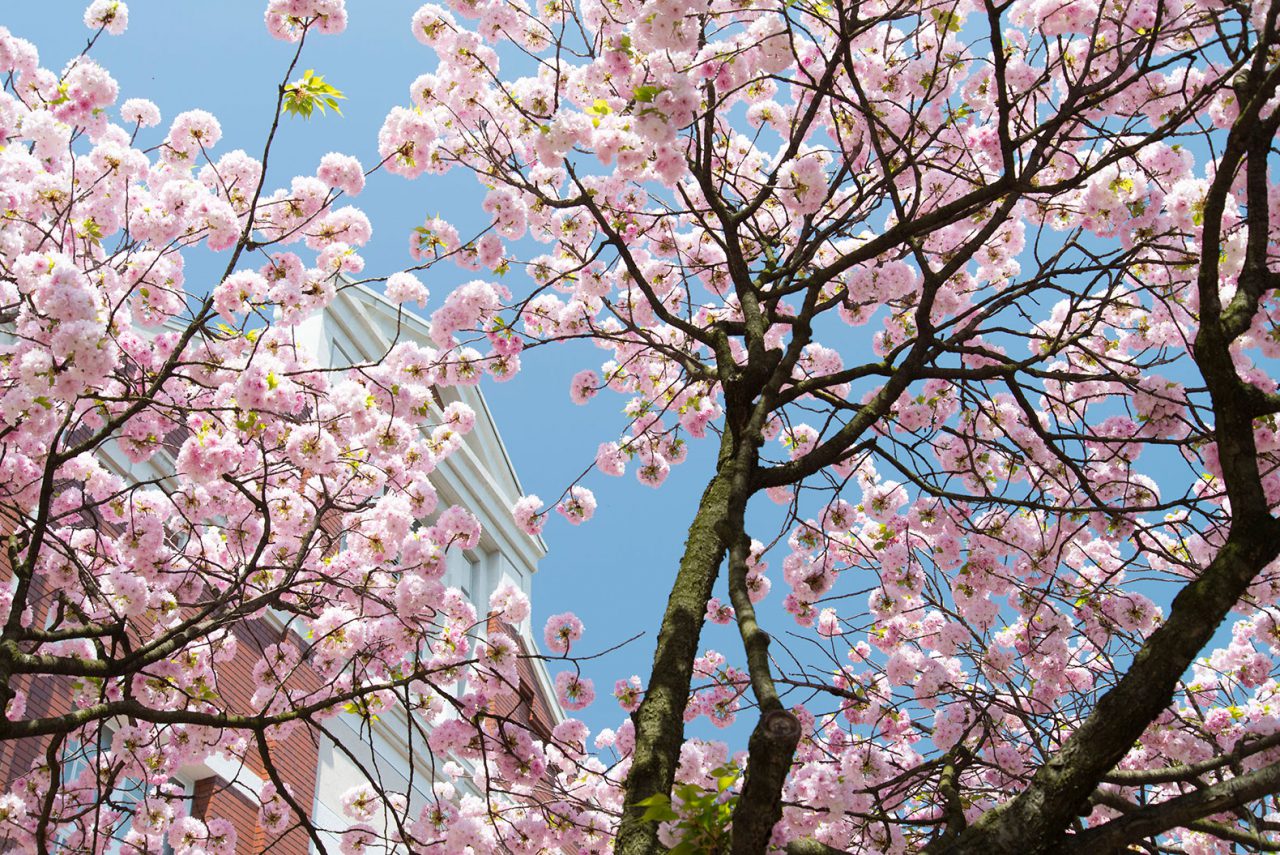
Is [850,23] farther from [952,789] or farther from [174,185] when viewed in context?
[174,185]

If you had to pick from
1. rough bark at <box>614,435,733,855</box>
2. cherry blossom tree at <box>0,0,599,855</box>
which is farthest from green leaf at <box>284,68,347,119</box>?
rough bark at <box>614,435,733,855</box>

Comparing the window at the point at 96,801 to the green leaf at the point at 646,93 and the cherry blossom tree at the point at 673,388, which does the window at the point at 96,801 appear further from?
the green leaf at the point at 646,93

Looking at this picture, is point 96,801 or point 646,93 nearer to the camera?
point 646,93

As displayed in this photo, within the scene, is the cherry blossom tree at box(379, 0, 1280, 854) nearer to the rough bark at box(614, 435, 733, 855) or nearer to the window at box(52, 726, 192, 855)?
the rough bark at box(614, 435, 733, 855)

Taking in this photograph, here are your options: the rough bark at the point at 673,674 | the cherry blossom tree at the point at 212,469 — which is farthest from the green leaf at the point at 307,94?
the rough bark at the point at 673,674

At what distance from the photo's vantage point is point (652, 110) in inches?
176

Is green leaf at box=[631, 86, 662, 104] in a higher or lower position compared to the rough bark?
higher

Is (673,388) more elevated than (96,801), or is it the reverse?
(673,388)

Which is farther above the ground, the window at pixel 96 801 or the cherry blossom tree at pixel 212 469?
the cherry blossom tree at pixel 212 469

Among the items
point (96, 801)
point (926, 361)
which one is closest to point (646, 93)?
point (926, 361)

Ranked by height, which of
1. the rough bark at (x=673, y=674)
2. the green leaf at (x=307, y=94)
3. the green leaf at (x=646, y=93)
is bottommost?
the rough bark at (x=673, y=674)

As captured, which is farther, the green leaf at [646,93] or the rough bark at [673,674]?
the green leaf at [646,93]

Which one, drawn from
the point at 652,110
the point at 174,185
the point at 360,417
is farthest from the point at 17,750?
the point at 652,110

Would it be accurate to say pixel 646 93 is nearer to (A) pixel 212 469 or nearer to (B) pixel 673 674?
(B) pixel 673 674
